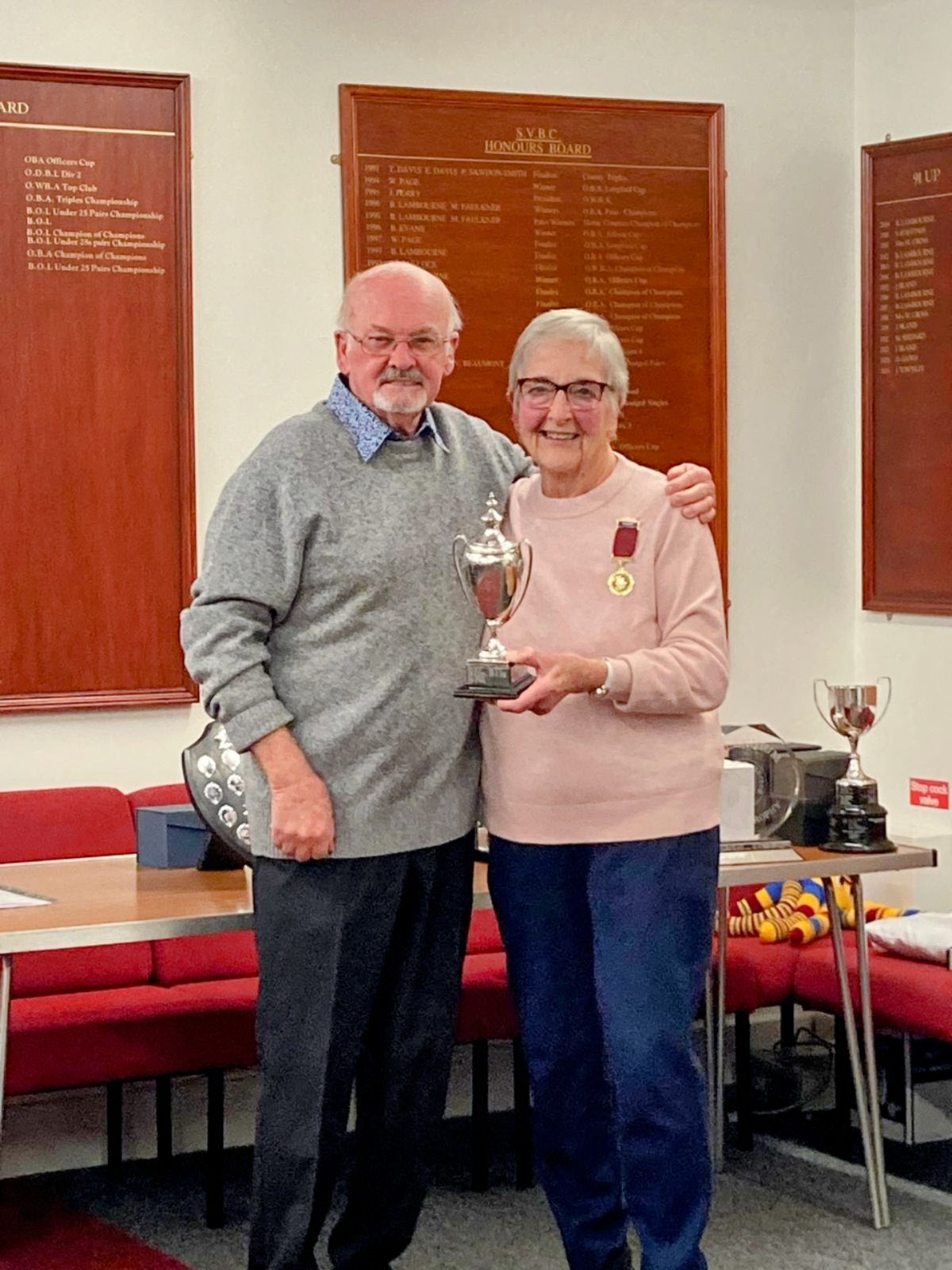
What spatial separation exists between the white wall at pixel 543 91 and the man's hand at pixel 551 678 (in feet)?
5.95

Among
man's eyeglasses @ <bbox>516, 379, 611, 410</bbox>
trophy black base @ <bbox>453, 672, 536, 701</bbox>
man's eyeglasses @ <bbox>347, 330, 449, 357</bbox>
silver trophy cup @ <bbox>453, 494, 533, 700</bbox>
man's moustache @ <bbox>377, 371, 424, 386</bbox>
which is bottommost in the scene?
trophy black base @ <bbox>453, 672, 536, 701</bbox>

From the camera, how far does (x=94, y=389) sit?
4.12 metres

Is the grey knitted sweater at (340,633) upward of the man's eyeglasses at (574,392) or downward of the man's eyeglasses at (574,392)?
downward

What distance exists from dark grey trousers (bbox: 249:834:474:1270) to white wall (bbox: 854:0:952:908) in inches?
84.1

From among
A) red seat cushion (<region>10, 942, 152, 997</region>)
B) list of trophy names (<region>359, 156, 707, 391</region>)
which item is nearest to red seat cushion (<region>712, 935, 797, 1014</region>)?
red seat cushion (<region>10, 942, 152, 997</region>)

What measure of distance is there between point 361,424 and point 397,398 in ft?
0.24

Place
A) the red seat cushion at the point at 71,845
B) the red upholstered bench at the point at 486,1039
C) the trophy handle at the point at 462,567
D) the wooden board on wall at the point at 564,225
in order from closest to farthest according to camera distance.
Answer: the trophy handle at the point at 462,567 → the red seat cushion at the point at 71,845 → the red upholstered bench at the point at 486,1039 → the wooden board on wall at the point at 564,225

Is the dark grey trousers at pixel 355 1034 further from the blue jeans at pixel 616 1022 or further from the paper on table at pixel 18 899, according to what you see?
the paper on table at pixel 18 899

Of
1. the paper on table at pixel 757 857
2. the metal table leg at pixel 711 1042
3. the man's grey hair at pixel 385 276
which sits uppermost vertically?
the man's grey hair at pixel 385 276

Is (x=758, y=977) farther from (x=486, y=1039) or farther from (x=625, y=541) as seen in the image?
(x=625, y=541)

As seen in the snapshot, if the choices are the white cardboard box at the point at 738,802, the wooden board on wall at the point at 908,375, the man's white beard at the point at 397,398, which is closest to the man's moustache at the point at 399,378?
the man's white beard at the point at 397,398

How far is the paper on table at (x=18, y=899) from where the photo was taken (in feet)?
9.84

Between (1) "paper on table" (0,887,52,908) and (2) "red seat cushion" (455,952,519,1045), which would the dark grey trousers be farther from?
(2) "red seat cushion" (455,952,519,1045)

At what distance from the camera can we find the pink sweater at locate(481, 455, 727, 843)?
2.71m
